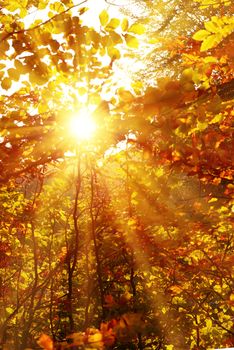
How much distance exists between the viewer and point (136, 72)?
619 inches

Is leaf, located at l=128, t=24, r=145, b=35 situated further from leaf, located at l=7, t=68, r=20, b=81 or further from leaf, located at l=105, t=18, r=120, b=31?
leaf, located at l=7, t=68, r=20, b=81

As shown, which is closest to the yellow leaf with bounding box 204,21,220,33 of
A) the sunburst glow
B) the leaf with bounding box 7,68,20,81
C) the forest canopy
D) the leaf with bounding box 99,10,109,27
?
the forest canopy

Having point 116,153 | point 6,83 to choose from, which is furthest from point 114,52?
point 116,153

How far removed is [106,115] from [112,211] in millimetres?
2931

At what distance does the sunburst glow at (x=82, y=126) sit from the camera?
7.95ft

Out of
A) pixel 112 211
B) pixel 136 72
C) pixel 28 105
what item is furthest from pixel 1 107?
pixel 136 72

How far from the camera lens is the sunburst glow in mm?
2422

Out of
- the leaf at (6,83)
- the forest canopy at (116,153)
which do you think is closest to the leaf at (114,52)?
the forest canopy at (116,153)

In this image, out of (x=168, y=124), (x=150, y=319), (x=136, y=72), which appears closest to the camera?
(x=168, y=124)

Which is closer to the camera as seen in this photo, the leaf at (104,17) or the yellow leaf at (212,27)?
the leaf at (104,17)

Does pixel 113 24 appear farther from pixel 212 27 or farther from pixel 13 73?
pixel 13 73

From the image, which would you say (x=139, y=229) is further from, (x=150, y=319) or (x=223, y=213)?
(x=150, y=319)

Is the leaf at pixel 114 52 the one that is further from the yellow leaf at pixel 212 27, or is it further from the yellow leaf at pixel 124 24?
the yellow leaf at pixel 212 27

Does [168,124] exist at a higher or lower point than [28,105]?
lower
